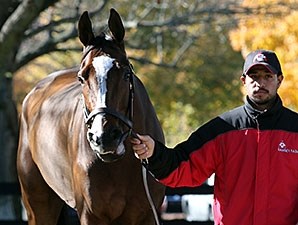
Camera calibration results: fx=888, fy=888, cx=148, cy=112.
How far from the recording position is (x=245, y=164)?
15.8 feet

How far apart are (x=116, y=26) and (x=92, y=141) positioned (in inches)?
37.9

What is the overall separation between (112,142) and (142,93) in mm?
1364

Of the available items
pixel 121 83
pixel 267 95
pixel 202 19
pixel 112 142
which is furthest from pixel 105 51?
pixel 202 19

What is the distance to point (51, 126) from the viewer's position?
24.3 feet

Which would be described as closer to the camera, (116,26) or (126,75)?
(126,75)

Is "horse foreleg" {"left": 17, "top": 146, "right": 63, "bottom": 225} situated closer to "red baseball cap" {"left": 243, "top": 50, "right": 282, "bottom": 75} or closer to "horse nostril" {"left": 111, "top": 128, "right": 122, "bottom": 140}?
"horse nostril" {"left": 111, "top": 128, "right": 122, "bottom": 140}

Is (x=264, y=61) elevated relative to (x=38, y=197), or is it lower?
elevated

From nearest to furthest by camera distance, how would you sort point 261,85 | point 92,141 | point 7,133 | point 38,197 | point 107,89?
point 261,85 → point 92,141 → point 107,89 → point 38,197 → point 7,133

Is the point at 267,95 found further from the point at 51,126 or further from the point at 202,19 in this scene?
the point at 202,19

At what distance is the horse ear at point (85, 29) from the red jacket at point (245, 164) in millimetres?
1019

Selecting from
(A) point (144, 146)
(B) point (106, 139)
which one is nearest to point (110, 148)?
(B) point (106, 139)

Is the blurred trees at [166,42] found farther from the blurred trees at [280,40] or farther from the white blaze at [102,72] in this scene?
the white blaze at [102,72]

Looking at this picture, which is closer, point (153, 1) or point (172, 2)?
point (153, 1)

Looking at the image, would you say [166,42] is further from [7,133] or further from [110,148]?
[110,148]
